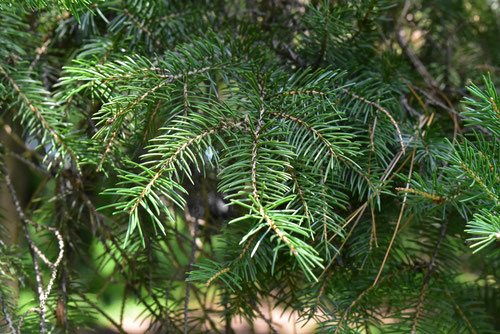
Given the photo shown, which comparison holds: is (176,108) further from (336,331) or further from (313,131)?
(336,331)

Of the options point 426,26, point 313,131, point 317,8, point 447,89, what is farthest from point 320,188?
point 426,26

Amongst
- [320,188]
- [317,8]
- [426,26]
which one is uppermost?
[426,26]

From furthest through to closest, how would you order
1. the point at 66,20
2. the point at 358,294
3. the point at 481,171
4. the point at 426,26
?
the point at 426,26
the point at 66,20
the point at 358,294
the point at 481,171

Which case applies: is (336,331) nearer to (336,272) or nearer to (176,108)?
(336,272)

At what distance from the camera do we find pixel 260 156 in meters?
0.49

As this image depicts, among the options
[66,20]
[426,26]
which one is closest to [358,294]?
[66,20]

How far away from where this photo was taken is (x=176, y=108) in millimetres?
535

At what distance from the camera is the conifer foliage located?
0.49m

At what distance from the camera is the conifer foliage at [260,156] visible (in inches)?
19.4

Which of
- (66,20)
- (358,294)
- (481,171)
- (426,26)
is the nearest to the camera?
(481,171)

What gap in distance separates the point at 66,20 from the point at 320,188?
41 cm

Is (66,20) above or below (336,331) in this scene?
above

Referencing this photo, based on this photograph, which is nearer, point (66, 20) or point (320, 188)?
point (320, 188)

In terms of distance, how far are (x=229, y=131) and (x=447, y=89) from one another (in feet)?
1.45
